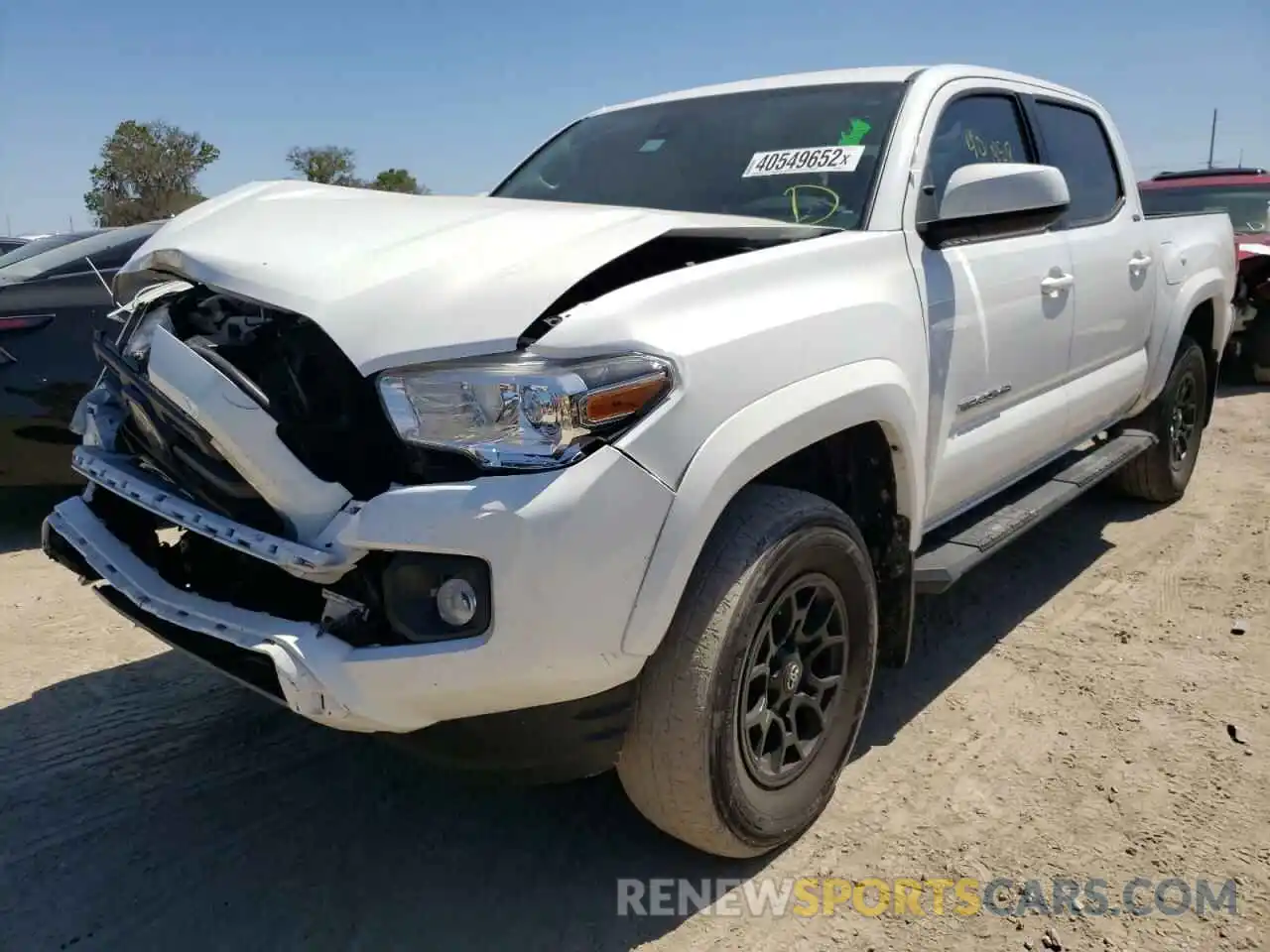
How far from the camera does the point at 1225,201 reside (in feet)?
31.2

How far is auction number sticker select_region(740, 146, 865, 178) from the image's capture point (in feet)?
9.83

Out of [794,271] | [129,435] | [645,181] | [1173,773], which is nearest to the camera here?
[794,271]

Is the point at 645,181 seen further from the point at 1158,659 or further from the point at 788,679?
the point at 1158,659

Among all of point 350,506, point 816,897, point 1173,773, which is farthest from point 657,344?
point 1173,773

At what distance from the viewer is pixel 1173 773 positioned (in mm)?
2871

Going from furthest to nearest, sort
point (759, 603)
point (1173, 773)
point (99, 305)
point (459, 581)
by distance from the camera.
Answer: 1. point (99, 305)
2. point (1173, 773)
3. point (759, 603)
4. point (459, 581)

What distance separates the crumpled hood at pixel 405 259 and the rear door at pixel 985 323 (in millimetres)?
510

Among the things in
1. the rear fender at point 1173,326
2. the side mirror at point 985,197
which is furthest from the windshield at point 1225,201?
the side mirror at point 985,197

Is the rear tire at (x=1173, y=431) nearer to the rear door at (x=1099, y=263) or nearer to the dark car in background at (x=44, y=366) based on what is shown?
the rear door at (x=1099, y=263)

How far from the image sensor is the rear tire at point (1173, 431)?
502 cm

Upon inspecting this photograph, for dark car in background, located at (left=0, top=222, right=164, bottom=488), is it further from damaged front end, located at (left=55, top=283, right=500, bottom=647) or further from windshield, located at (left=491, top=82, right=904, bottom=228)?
damaged front end, located at (left=55, top=283, right=500, bottom=647)

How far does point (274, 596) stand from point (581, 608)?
2.50 feet

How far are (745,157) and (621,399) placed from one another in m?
1.61

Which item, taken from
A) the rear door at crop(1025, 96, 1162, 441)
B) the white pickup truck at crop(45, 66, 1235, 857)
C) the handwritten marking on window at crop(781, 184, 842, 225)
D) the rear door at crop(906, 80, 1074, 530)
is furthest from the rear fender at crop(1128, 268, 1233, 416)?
the handwritten marking on window at crop(781, 184, 842, 225)
